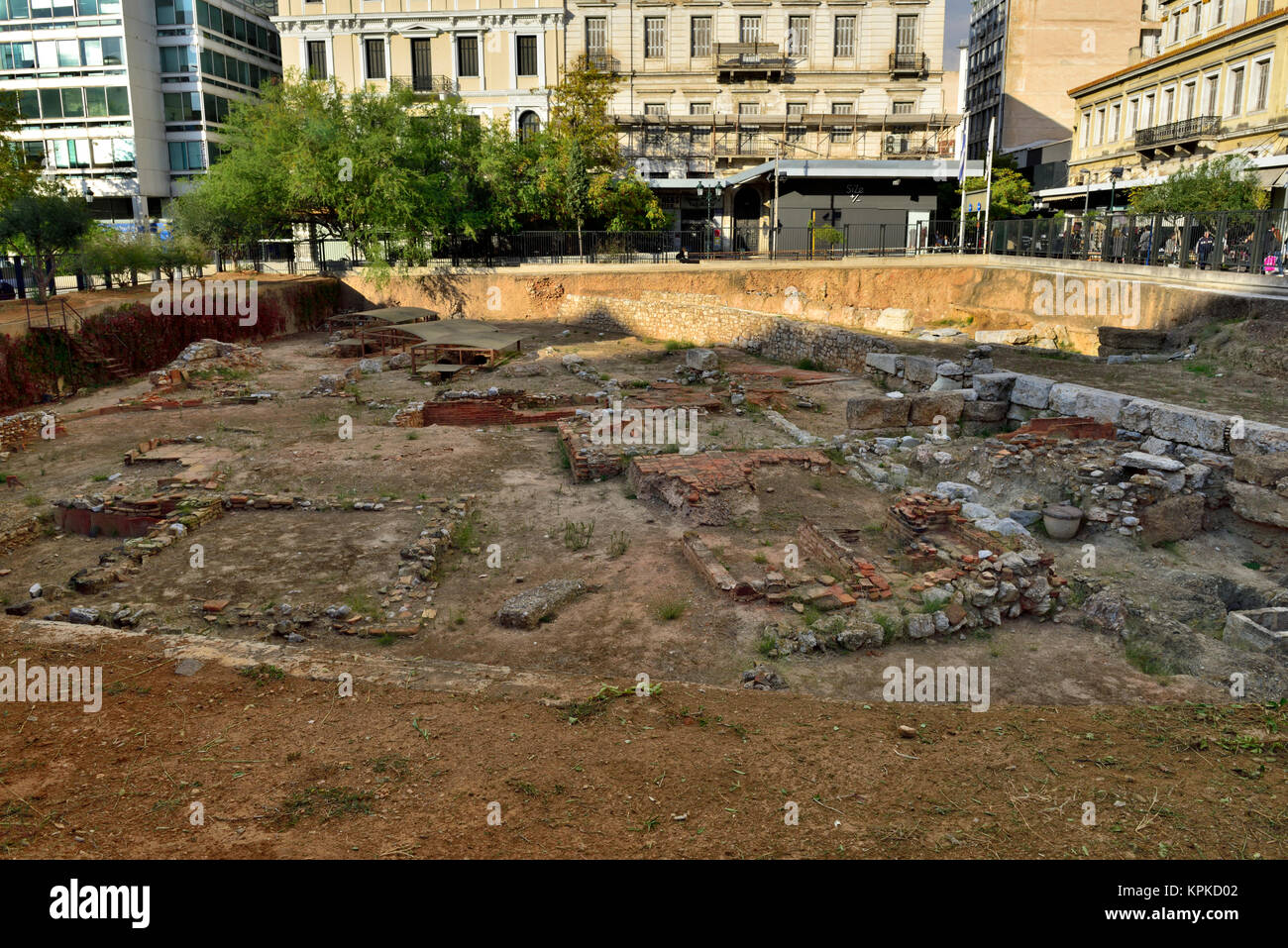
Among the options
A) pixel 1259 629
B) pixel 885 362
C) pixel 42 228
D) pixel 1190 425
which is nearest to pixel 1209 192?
pixel 885 362

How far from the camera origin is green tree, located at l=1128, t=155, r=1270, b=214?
25.2 m

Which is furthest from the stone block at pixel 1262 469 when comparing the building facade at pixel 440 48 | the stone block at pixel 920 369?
the building facade at pixel 440 48

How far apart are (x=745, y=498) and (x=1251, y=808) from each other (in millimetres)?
7492

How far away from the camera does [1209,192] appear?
25.5 meters

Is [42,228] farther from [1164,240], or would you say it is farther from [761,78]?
[1164,240]

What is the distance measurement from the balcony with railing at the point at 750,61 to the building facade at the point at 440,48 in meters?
8.64


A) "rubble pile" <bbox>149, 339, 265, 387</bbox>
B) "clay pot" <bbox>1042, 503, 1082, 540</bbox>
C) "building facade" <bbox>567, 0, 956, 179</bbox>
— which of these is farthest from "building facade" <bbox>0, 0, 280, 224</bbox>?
"clay pot" <bbox>1042, 503, 1082, 540</bbox>

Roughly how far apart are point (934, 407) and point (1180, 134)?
33.6 metres

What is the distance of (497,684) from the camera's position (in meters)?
6.68

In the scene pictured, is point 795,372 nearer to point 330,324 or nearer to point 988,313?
point 988,313

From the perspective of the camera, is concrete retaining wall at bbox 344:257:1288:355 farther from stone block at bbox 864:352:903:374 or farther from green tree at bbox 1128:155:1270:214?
stone block at bbox 864:352:903:374

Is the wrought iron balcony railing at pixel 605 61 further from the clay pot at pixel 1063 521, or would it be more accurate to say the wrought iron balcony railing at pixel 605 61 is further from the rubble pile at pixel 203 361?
the clay pot at pixel 1063 521

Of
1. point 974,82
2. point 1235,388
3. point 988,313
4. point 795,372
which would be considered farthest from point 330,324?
point 974,82

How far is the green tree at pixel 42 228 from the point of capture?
98.2 feet
